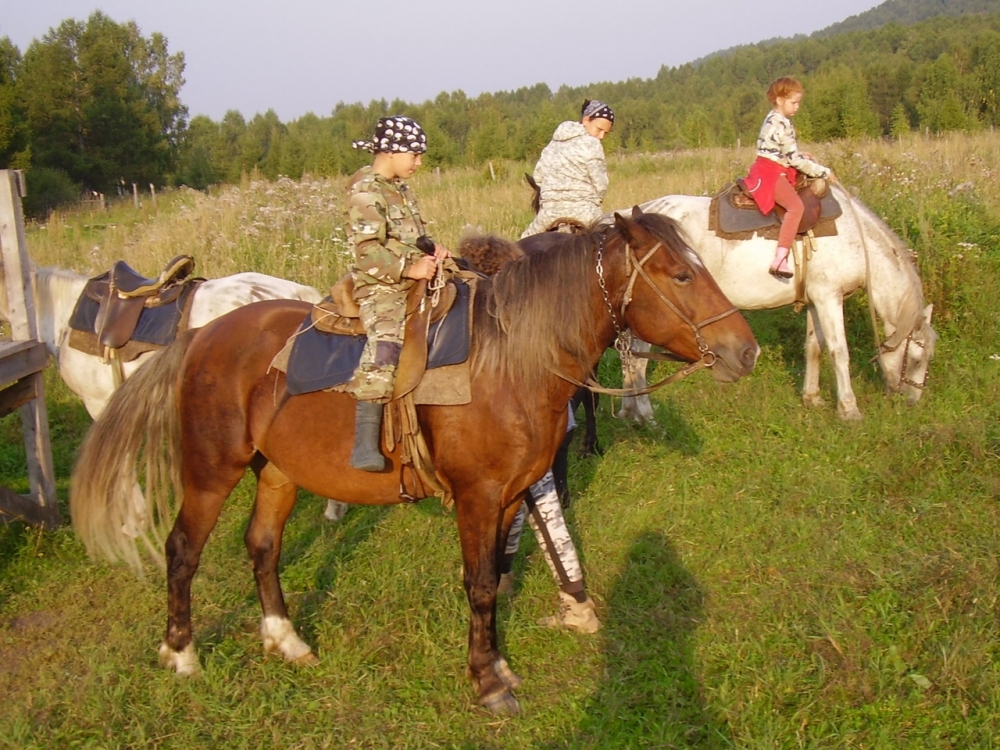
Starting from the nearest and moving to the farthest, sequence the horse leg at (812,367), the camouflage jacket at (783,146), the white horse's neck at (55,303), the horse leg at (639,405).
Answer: the white horse's neck at (55,303) < the camouflage jacket at (783,146) < the horse leg at (639,405) < the horse leg at (812,367)

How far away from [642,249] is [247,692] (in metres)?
2.85

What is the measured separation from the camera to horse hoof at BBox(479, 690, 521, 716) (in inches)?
137

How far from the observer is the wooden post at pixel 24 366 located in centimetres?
534

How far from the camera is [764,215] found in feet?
22.3

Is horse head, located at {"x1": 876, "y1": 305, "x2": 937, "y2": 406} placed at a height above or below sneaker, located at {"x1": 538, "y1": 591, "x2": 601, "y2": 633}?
above

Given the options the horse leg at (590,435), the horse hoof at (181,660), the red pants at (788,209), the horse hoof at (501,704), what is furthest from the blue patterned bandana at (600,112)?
the horse hoof at (181,660)

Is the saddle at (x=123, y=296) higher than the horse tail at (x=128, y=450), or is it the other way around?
the saddle at (x=123, y=296)

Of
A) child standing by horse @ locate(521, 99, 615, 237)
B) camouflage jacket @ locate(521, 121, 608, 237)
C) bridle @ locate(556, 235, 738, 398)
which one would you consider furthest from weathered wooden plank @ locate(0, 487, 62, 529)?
camouflage jacket @ locate(521, 121, 608, 237)

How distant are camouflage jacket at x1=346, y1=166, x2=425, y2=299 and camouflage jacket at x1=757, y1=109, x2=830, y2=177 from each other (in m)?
4.44

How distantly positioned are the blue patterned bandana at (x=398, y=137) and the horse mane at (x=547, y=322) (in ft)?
2.50

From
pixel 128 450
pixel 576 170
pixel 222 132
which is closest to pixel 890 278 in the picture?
pixel 576 170

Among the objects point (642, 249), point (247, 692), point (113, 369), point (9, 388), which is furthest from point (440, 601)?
point (9, 388)

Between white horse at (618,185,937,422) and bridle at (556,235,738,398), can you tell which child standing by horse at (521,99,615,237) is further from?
bridle at (556,235,738,398)

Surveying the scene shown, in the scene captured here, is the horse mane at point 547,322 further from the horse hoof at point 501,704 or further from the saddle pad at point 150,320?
the saddle pad at point 150,320
